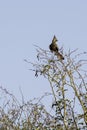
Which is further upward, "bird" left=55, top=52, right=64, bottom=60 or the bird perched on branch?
the bird perched on branch

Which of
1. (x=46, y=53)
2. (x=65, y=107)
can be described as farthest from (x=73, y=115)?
(x=46, y=53)

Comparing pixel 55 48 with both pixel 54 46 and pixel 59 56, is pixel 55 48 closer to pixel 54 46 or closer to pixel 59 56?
pixel 54 46

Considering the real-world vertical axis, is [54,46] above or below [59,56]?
above

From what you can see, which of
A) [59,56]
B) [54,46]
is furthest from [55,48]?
[59,56]

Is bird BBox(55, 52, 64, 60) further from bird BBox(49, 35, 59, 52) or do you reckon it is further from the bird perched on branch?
bird BBox(49, 35, 59, 52)

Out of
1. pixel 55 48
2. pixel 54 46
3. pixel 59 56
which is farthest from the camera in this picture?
pixel 54 46

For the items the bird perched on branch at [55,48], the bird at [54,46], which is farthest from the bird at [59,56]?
the bird at [54,46]

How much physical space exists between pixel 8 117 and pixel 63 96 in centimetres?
262

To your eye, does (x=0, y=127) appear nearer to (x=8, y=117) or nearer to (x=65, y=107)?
(x=8, y=117)

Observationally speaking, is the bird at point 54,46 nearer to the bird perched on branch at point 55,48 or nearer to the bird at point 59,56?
the bird perched on branch at point 55,48

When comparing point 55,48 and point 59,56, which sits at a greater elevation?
point 55,48

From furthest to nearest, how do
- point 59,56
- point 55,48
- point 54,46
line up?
1. point 54,46
2. point 55,48
3. point 59,56

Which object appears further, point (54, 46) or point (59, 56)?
point (54, 46)

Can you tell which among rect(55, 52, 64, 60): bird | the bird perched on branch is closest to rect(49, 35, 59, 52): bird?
the bird perched on branch
